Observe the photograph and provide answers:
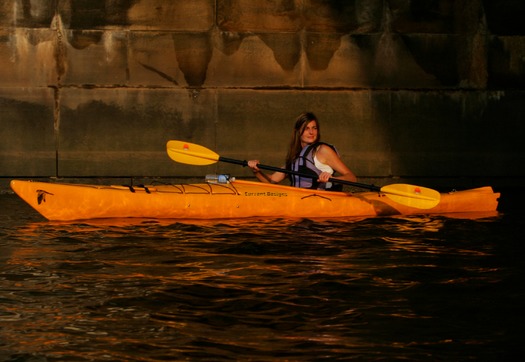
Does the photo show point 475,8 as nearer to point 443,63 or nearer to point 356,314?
point 443,63

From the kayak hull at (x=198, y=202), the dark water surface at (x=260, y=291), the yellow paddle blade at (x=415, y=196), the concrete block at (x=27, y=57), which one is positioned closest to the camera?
the dark water surface at (x=260, y=291)

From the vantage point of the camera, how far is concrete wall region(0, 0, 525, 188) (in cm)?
1072

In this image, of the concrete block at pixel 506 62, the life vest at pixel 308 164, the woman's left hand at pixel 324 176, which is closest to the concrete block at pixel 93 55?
the life vest at pixel 308 164

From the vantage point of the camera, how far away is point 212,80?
10.9m

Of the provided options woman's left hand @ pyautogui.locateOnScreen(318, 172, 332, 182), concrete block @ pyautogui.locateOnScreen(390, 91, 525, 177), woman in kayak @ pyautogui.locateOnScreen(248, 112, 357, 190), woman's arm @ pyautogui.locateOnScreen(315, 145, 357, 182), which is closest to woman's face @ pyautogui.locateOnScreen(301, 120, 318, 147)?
woman in kayak @ pyautogui.locateOnScreen(248, 112, 357, 190)

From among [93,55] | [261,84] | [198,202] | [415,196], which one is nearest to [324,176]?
[415,196]

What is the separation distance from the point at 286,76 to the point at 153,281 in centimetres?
504

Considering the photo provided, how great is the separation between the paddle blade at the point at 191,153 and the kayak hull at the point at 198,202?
340 millimetres

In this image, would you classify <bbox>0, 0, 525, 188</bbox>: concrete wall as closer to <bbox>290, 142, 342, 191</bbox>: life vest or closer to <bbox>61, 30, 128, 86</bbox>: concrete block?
<bbox>61, 30, 128, 86</bbox>: concrete block

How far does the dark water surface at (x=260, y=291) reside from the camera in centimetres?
494

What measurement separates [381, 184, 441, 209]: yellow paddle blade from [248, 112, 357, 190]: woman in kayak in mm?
464

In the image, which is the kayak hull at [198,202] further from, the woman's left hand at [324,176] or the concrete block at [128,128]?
the concrete block at [128,128]

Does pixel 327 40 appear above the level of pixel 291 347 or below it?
above

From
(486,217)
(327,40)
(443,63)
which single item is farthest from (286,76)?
(486,217)
